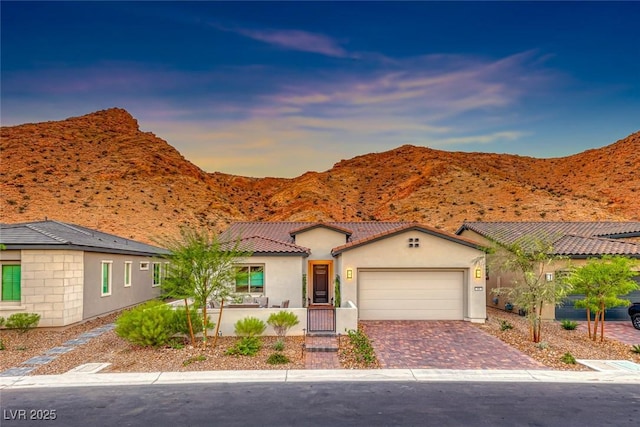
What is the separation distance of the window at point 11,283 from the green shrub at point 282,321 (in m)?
9.68

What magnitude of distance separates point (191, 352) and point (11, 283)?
8264 millimetres

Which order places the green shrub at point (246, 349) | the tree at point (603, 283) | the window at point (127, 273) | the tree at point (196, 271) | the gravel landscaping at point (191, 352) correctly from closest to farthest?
the gravel landscaping at point (191, 352) < the green shrub at point (246, 349) < the tree at point (196, 271) < the tree at point (603, 283) < the window at point (127, 273)

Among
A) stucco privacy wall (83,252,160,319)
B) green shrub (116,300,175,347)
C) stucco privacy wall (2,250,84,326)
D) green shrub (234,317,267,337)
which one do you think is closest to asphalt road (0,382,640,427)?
green shrub (116,300,175,347)

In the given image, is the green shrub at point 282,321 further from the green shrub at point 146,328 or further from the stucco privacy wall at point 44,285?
the stucco privacy wall at point 44,285

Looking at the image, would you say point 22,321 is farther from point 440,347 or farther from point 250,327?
point 440,347

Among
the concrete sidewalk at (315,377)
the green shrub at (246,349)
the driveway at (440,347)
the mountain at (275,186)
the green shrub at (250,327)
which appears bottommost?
the driveway at (440,347)

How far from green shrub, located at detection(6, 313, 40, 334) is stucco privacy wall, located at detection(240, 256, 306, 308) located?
822 centimetres

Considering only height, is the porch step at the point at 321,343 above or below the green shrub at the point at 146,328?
below

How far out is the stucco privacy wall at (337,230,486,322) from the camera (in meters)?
18.8

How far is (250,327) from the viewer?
14.2 metres

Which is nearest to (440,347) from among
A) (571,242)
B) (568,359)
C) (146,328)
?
(568,359)

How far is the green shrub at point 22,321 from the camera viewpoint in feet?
48.7

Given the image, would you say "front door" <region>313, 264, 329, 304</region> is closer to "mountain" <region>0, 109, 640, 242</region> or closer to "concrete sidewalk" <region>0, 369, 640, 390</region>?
"concrete sidewalk" <region>0, 369, 640, 390</region>

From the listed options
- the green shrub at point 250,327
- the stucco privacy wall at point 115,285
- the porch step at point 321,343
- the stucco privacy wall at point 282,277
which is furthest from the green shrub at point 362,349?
the stucco privacy wall at point 115,285
